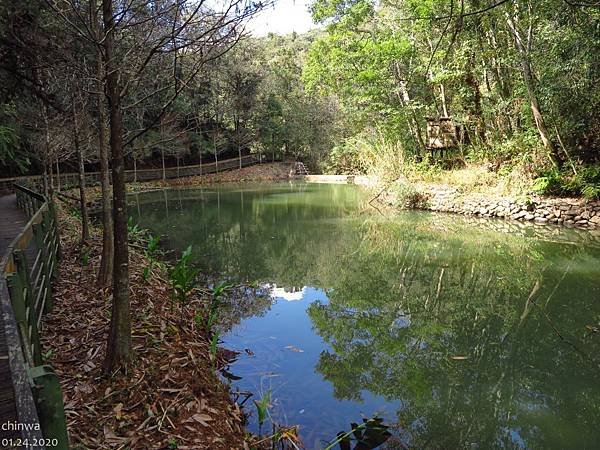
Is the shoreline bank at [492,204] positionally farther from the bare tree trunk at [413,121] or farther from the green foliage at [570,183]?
the bare tree trunk at [413,121]

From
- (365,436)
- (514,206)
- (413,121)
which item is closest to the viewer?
(365,436)

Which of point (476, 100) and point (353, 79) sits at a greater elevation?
point (353, 79)

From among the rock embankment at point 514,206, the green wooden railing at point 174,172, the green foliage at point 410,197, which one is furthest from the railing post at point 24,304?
the green wooden railing at point 174,172

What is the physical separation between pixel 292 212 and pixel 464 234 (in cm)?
700

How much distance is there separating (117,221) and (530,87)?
1199 cm

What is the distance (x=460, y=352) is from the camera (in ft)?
16.6

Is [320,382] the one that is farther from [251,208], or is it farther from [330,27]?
[330,27]

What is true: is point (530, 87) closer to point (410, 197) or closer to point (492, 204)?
point (492, 204)

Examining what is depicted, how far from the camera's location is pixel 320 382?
443 centimetres

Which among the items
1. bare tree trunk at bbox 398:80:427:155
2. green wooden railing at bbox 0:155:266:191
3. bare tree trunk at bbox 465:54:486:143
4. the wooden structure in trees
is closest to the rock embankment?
the wooden structure in trees

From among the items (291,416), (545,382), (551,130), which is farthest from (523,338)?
(551,130)

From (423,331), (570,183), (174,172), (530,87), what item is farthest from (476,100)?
(174,172)

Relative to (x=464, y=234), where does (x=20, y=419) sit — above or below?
above

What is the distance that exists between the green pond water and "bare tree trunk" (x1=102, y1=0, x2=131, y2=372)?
128 cm
